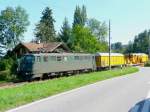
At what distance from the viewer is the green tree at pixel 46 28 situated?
4626 inches

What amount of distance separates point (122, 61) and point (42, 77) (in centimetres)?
4052

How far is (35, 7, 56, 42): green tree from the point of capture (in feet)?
385

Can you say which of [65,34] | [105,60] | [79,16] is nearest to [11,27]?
[65,34]

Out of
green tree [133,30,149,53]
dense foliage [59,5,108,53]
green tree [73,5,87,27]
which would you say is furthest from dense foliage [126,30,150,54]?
green tree [73,5,87,27]

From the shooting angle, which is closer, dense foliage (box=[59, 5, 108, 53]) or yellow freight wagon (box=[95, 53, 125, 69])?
yellow freight wagon (box=[95, 53, 125, 69])

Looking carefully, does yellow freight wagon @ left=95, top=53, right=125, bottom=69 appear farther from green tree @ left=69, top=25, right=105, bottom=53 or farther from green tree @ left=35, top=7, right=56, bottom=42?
green tree @ left=35, top=7, right=56, bottom=42

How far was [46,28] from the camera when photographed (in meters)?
117

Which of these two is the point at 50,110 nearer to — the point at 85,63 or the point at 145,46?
the point at 85,63

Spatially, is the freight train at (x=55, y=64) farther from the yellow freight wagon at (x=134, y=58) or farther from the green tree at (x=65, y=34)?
the green tree at (x=65, y=34)

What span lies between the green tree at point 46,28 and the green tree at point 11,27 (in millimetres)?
7152

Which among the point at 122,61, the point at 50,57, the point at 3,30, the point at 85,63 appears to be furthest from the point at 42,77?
the point at 3,30

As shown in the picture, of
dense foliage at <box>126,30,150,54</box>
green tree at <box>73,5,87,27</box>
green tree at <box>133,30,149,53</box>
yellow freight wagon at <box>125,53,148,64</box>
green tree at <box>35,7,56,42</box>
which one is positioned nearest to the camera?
yellow freight wagon at <box>125,53,148,64</box>

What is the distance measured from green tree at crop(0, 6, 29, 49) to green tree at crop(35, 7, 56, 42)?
715cm

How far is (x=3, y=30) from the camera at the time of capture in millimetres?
109438
